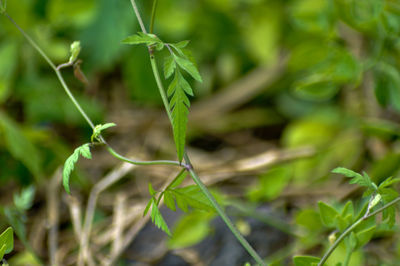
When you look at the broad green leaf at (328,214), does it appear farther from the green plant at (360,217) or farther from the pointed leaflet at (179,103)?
the pointed leaflet at (179,103)

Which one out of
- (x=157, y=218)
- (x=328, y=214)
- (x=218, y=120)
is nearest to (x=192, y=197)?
(x=157, y=218)

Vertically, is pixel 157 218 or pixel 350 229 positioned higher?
pixel 157 218

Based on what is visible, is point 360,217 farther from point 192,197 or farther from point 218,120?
point 218,120

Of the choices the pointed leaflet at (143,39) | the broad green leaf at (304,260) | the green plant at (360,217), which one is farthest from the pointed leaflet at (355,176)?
the pointed leaflet at (143,39)

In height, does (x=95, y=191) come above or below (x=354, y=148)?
above

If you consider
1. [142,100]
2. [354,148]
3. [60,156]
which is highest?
[60,156]

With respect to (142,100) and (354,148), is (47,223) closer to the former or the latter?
(142,100)

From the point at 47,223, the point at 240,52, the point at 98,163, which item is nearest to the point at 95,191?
the point at 47,223

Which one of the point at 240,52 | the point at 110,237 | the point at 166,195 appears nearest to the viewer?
the point at 166,195

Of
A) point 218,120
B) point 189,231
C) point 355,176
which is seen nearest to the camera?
point 355,176
